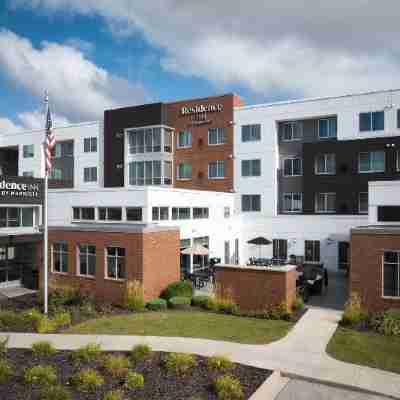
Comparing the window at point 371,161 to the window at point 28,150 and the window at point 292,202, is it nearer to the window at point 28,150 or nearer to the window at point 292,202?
the window at point 292,202

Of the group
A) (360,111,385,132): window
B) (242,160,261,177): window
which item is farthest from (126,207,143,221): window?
(360,111,385,132): window

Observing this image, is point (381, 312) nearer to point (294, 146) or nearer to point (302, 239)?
point (302, 239)

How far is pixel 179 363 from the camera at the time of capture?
10.7m

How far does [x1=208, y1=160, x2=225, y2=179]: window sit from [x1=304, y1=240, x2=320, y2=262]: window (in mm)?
10832

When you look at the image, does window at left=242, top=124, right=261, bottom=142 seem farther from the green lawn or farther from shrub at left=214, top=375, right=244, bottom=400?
shrub at left=214, top=375, right=244, bottom=400

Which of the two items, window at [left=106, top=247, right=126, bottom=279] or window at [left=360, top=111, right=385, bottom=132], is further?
window at [left=360, top=111, right=385, bottom=132]

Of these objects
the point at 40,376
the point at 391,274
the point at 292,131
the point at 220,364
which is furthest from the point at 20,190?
the point at 292,131

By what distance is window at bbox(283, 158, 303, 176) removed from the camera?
3775 centimetres

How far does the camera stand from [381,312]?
16.7 meters

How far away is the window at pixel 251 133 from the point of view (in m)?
38.5

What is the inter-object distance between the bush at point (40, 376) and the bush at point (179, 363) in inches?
112

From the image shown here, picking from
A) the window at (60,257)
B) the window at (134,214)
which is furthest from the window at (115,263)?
the window at (134,214)

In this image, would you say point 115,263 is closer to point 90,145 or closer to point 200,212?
point 200,212

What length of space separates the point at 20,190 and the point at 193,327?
17.1 m
